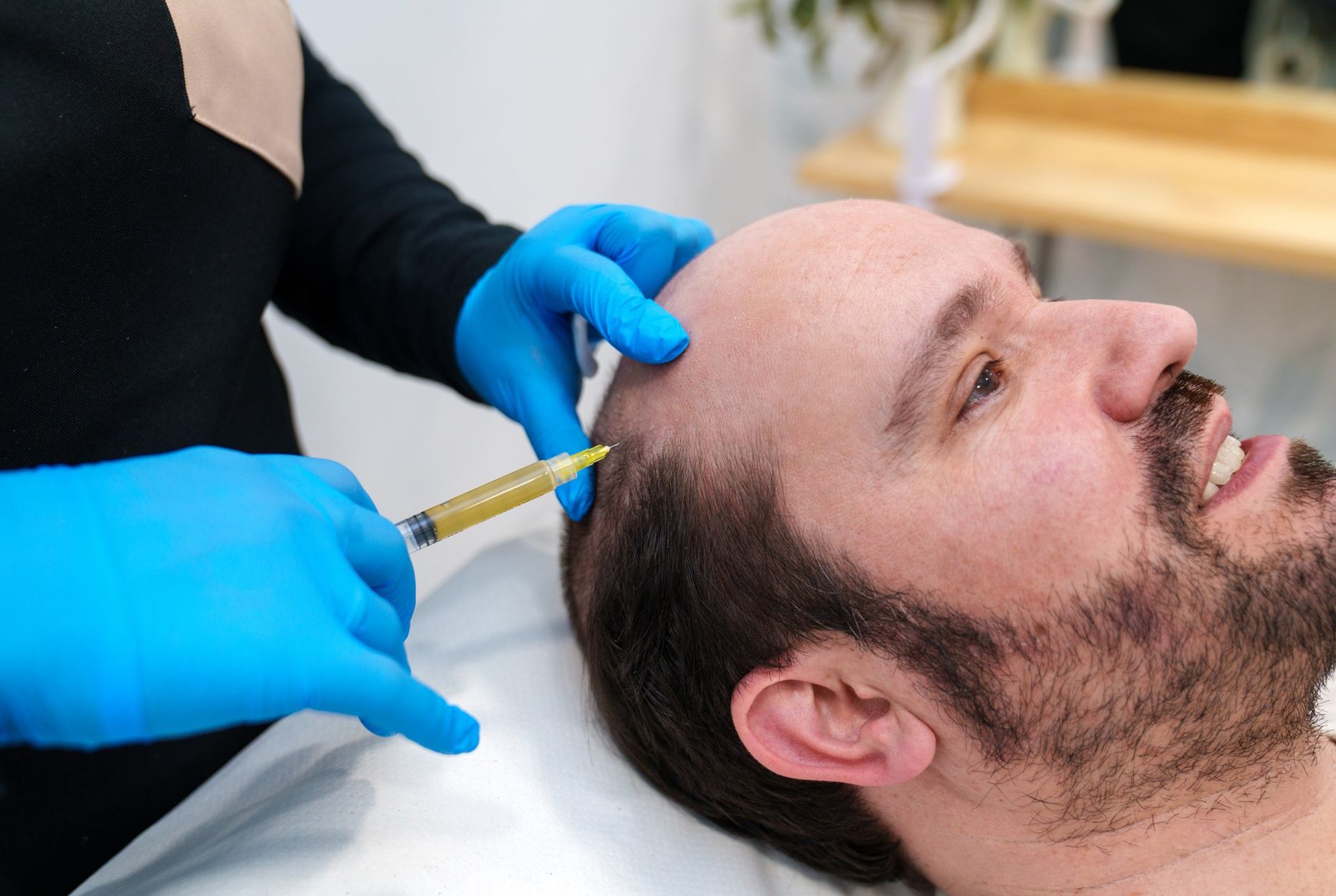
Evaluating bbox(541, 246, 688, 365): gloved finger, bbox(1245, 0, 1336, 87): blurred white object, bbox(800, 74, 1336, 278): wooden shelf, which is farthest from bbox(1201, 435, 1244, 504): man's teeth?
bbox(1245, 0, 1336, 87): blurred white object

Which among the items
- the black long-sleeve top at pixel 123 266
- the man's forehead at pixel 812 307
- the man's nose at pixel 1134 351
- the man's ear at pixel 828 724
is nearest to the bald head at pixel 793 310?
the man's forehead at pixel 812 307

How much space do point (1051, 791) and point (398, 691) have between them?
1.89 feet

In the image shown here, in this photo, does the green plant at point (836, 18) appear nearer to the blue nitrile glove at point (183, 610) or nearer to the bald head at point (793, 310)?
the bald head at point (793, 310)

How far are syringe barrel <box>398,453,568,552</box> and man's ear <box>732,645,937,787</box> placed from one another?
0.26 metres

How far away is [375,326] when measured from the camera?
1.31 metres

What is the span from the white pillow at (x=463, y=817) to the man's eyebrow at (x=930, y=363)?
47 centimetres

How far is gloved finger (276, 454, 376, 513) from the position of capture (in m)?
0.86

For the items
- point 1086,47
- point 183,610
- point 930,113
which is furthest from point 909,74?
point 183,610

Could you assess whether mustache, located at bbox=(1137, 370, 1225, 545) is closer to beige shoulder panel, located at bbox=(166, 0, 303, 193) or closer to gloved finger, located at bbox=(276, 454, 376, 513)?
gloved finger, located at bbox=(276, 454, 376, 513)

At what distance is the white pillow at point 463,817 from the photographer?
915 millimetres

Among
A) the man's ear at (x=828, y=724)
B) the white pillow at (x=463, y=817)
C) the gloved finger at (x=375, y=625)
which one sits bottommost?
the white pillow at (x=463, y=817)

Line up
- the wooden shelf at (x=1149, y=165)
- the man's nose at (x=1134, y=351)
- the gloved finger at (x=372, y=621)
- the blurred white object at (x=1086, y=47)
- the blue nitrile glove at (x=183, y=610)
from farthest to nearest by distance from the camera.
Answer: the blurred white object at (x=1086, y=47), the wooden shelf at (x=1149, y=165), the man's nose at (x=1134, y=351), the gloved finger at (x=372, y=621), the blue nitrile glove at (x=183, y=610)

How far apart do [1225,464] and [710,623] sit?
20.1 inches

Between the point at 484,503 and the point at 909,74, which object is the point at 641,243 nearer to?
the point at 484,503
